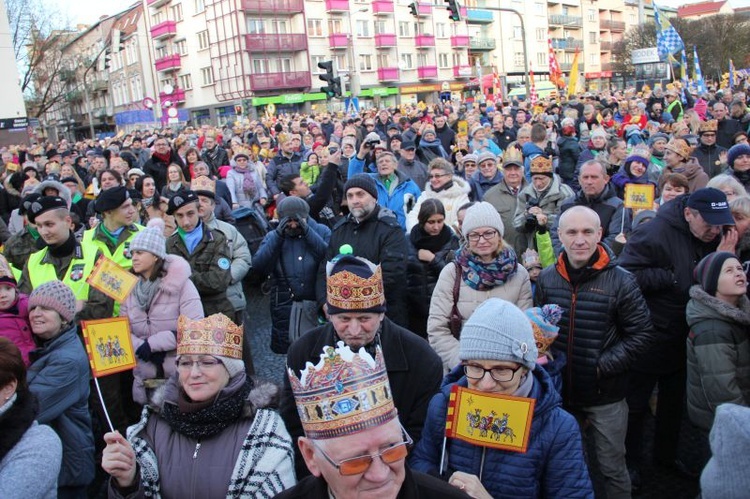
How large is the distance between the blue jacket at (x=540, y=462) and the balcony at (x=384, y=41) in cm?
5508

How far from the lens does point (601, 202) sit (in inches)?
215

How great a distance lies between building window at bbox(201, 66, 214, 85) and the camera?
5252 centimetres

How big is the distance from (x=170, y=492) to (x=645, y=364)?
3017 mm

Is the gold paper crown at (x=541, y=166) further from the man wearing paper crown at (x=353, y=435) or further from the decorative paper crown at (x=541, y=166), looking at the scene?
the man wearing paper crown at (x=353, y=435)

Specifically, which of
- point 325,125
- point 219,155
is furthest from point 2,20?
point 219,155

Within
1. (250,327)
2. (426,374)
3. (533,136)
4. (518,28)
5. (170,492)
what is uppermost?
(518,28)

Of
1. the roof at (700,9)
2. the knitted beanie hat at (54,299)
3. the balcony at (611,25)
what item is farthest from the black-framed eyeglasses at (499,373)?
the roof at (700,9)

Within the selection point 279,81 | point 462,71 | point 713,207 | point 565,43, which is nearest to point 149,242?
point 713,207

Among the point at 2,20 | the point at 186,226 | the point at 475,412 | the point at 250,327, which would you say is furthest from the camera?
the point at 2,20

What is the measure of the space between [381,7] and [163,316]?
178 feet

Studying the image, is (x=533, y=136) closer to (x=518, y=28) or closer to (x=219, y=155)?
(x=219, y=155)

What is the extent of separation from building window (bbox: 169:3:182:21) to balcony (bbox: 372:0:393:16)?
1652 cm

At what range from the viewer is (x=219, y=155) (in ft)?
45.5

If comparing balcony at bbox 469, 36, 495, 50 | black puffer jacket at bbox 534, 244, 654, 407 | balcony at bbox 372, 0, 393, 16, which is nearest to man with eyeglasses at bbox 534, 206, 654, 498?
black puffer jacket at bbox 534, 244, 654, 407
